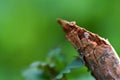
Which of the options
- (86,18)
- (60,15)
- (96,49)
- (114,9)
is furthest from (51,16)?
(96,49)

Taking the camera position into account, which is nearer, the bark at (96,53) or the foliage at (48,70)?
the bark at (96,53)

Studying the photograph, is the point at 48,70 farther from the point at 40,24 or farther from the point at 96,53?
the point at 40,24

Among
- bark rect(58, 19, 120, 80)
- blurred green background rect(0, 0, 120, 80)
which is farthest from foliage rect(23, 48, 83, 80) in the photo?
blurred green background rect(0, 0, 120, 80)

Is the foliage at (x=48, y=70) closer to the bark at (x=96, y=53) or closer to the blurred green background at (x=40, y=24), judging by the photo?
the bark at (x=96, y=53)

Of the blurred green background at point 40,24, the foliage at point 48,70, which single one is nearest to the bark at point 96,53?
the foliage at point 48,70

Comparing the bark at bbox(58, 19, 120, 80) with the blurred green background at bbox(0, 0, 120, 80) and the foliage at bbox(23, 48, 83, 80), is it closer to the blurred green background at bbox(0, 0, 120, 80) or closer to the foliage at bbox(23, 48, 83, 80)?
the foliage at bbox(23, 48, 83, 80)

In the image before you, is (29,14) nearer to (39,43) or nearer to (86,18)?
(39,43)
